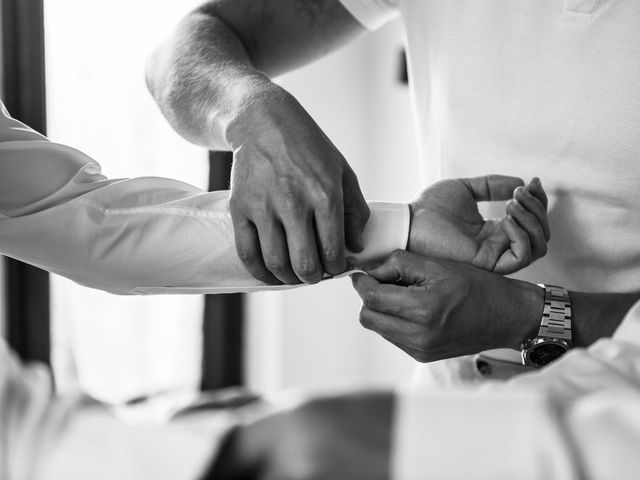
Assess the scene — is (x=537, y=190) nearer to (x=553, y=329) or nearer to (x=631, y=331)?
(x=553, y=329)

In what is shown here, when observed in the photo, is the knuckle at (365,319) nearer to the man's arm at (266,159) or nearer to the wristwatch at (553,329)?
the man's arm at (266,159)

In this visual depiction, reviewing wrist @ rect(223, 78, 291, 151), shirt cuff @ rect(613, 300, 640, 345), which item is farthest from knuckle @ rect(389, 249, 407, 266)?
shirt cuff @ rect(613, 300, 640, 345)

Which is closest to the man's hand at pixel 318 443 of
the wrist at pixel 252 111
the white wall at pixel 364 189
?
the wrist at pixel 252 111

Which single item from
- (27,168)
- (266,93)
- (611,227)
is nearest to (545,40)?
(611,227)

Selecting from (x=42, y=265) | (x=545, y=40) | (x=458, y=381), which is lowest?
(x=458, y=381)

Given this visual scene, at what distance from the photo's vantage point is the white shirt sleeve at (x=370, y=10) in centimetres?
135

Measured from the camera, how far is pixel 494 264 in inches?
39.7

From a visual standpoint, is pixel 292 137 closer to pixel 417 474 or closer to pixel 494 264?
pixel 494 264

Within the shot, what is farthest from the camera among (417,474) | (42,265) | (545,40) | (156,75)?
(156,75)

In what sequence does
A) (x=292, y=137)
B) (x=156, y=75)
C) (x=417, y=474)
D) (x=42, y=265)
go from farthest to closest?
(x=156, y=75), (x=42, y=265), (x=292, y=137), (x=417, y=474)

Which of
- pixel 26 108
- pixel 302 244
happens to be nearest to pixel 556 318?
pixel 302 244

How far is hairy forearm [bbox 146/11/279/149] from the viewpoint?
3.39 ft

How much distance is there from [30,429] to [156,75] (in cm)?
103

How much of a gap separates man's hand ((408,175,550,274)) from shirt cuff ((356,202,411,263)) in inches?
0.5
